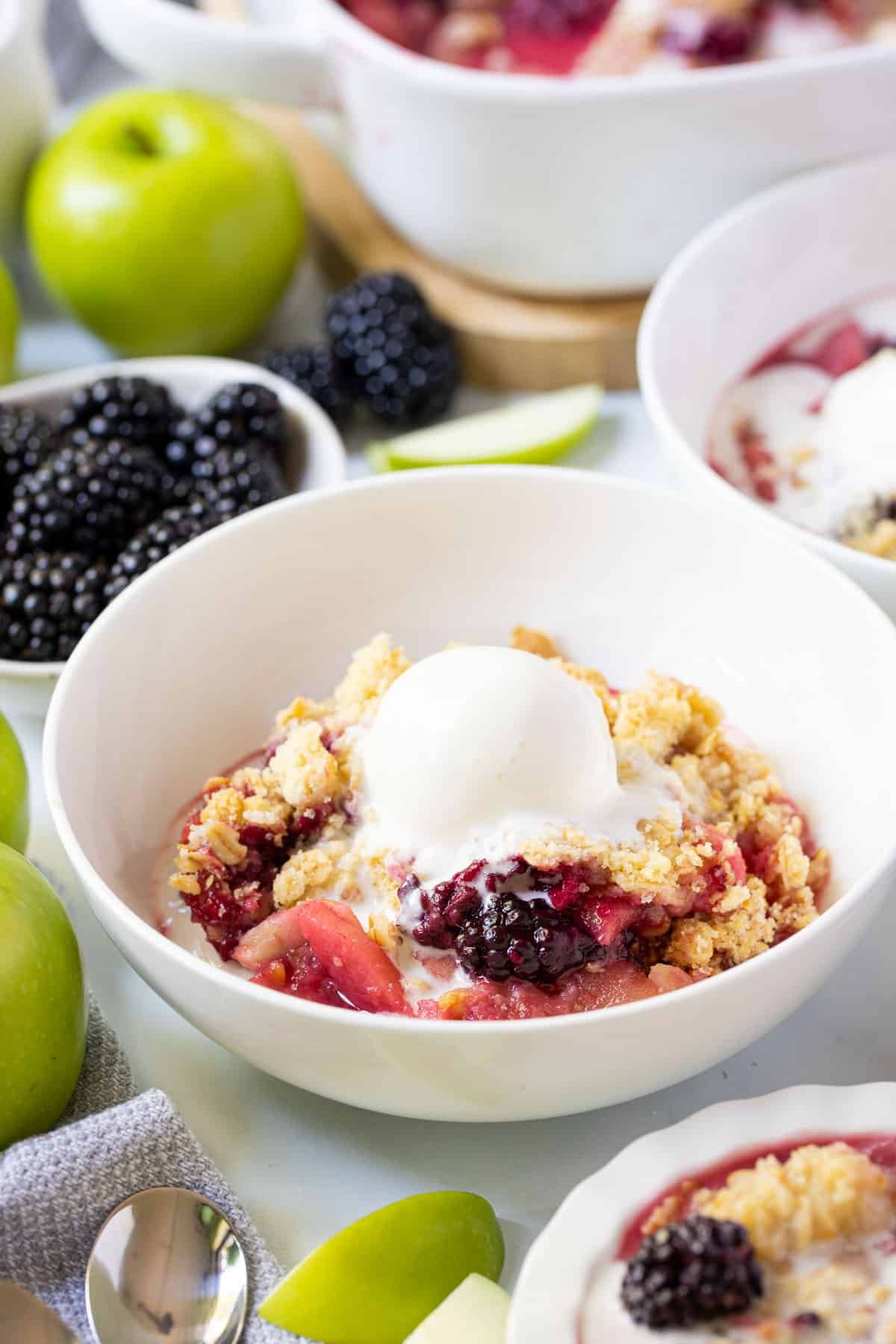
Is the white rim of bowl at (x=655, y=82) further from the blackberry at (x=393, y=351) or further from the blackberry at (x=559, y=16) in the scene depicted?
the blackberry at (x=559, y=16)

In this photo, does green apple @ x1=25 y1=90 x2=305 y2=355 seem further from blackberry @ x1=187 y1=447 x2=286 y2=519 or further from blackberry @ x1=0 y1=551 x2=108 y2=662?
blackberry @ x1=0 y1=551 x2=108 y2=662

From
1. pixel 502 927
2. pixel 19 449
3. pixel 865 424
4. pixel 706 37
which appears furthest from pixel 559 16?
pixel 502 927

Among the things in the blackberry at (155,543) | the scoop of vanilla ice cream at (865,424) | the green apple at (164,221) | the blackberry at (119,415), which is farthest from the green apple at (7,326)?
the scoop of vanilla ice cream at (865,424)

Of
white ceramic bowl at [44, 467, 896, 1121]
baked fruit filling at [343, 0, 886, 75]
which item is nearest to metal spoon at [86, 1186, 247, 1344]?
white ceramic bowl at [44, 467, 896, 1121]

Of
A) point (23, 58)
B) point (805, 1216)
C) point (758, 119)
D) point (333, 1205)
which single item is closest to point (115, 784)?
point (333, 1205)

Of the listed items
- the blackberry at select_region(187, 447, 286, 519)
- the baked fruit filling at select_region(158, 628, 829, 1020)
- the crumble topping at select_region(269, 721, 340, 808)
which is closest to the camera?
the baked fruit filling at select_region(158, 628, 829, 1020)

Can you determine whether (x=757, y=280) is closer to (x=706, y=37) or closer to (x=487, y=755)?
(x=706, y=37)

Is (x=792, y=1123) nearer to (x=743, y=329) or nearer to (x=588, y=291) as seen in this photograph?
(x=743, y=329)
